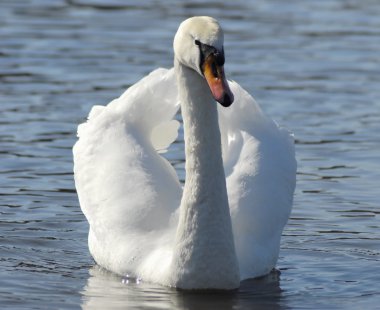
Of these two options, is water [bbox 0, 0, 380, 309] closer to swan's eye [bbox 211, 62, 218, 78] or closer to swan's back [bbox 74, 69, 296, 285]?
swan's back [bbox 74, 69, 296, 285]

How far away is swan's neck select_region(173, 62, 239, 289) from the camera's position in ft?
29.5

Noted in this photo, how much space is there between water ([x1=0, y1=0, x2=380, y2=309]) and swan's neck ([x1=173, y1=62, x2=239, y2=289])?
0.18 metres

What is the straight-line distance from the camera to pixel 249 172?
986 cm

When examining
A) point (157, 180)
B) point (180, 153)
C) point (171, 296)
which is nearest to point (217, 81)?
point (171, 296)

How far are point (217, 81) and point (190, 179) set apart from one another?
0.97 meters

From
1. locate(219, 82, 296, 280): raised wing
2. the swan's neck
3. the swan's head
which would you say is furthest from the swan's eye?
locate(219, 82, 296, 280): raised wing

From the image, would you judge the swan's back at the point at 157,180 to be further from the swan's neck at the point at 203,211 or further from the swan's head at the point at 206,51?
the swan's head at the point at 206,51

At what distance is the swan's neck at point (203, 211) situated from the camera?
29.5ft

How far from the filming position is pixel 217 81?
8352 mm

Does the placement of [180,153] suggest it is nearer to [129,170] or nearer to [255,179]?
[129,170]

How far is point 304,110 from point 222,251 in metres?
6.55

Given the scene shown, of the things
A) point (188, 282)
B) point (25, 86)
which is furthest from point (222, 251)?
point (25, 86)

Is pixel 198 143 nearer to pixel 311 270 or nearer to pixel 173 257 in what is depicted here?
pixel 173 257

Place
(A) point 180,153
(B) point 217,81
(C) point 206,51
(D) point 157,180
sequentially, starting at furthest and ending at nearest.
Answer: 1. (A) point 180,153
2. (D) point 157,180
3. (C) point 206,51
4. (B) point 217,81
